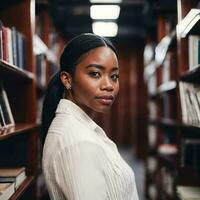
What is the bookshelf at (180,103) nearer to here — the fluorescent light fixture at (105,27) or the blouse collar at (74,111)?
the blouse collar at (74,111)

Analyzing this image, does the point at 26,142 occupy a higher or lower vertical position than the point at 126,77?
lower

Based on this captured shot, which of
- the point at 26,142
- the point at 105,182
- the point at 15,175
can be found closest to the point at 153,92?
the point at 26,142

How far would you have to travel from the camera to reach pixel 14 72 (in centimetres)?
203

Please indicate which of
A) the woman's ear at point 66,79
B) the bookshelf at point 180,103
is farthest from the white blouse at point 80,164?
the bookshelf at point 180,103

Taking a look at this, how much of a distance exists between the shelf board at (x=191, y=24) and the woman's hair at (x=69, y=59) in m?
0.84

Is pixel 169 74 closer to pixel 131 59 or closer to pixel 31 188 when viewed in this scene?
pixel 31 188

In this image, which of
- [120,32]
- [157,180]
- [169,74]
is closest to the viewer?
[169,74]

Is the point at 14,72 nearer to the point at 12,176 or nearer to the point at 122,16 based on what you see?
the point at 12,176

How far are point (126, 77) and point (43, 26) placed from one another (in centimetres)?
497

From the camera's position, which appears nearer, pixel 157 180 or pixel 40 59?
pixel 40 59

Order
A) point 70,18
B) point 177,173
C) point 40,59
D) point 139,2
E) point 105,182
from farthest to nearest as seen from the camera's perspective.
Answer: point 70,18
point 139,2
point 40,59
point 177,173
point 105,182

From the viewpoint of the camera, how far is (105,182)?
1135 millimetres

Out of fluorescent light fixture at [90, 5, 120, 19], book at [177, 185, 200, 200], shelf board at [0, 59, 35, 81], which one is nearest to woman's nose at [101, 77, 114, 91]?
shelf board at [0, 59, 35, 81]

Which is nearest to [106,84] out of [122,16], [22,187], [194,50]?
[22,187]
